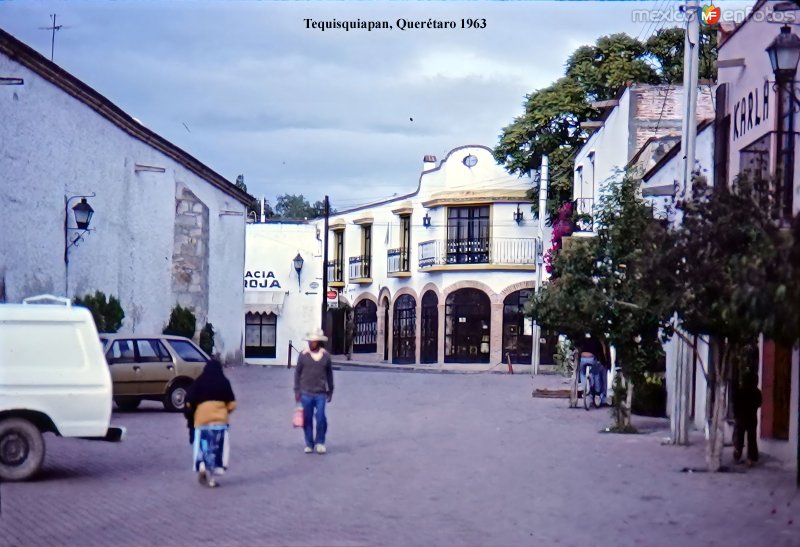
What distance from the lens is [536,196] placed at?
4844 cm

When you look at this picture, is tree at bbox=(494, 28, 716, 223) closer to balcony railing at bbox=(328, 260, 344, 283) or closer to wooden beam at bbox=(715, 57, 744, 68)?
balcony railing at bbox=(328, 260, 344, 283)

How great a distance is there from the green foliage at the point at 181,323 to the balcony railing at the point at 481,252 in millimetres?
18665

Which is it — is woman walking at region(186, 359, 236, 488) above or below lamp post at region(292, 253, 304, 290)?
below

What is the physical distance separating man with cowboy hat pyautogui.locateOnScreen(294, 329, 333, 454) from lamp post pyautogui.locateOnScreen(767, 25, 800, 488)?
19.7 ft

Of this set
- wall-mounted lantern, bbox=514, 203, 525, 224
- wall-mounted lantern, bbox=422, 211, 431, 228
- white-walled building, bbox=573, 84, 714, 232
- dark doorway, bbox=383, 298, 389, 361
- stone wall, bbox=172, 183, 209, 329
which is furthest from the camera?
dark doorway, bbox=383, 298, 389, 361

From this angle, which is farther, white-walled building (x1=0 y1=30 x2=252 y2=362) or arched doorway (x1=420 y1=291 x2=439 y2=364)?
arched doorway (x1=420 y1=291 x2=439 y2=364)

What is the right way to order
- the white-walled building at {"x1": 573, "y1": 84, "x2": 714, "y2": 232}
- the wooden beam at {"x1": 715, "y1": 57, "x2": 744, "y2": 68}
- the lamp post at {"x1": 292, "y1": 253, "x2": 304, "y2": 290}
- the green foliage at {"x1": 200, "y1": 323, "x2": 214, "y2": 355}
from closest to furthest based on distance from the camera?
the wooden beam at {"x1": 715, "y1": 57, "x2": 744, "y2": 68}
the white-walled building at {"x1": 573, "y1": 84, "x2": 714, "y2": 232}
the green foliage at {"x1": 200, "y1": 323, "x2": 214, "y2": 355}
the lamp post at {"x1": 292, "y1": 253, "x2": 304, "y2": 290}

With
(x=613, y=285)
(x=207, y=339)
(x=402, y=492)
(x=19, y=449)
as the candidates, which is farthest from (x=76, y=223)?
(x=402, y=492)

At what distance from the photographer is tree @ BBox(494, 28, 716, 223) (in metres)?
41.4

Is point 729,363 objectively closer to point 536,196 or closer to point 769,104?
point 769,104

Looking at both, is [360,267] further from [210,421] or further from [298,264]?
[210,421]

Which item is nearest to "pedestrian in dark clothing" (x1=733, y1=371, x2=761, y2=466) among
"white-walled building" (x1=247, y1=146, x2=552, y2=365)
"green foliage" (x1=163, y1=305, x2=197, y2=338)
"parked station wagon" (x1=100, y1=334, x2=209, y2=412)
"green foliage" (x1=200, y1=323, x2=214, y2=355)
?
"parked station wagon" (x1=100, y1=334, x2=209, y2=412)

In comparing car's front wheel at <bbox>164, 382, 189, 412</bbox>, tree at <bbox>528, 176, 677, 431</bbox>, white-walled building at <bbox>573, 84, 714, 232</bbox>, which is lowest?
car's front wheel at <bbox>164, 382, 189, 412</bbox>

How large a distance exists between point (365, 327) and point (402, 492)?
4636 centimetres
